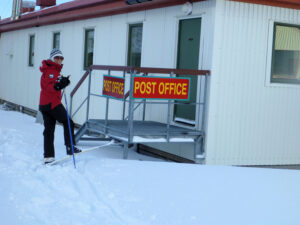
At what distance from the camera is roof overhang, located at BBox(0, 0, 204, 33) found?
10641mm

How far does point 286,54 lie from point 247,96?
3.99 ft

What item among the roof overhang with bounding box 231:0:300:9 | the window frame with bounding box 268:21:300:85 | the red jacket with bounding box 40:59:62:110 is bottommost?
the red jacket with bounding box 40:59:62:110

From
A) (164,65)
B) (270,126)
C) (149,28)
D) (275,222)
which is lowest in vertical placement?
(275,222)

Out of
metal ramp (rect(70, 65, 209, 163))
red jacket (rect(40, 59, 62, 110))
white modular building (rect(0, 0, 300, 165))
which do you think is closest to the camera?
red jacket (rect(40, 59, 62, 110))

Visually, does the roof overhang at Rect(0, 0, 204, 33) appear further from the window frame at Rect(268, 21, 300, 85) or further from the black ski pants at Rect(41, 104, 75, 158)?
the black ski pants at Rect(41, 104, 75, 158)

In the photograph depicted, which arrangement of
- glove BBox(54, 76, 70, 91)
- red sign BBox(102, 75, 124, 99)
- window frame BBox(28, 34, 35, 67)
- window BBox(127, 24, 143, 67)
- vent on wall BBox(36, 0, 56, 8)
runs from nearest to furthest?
glove BBox(54, 76, 70, 91)
red sign BBox(102, 75, 124, 99)
window BBox(127, 24, 143, 67)
window frame BBox(28, 34, 35, 67)
vent on wall BBox(36, 0, 56, 8)

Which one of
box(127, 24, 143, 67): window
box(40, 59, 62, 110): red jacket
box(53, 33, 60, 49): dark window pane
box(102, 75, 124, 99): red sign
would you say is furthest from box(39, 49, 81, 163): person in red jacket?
box(53, 33, 60, 49): dark window pane

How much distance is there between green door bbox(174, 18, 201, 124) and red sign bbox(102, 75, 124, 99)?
1.42 meters

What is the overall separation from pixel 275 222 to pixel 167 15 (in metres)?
5.42

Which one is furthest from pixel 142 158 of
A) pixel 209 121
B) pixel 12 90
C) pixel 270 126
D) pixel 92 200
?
pixel 12 90

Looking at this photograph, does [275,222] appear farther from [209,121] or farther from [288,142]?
[288,142]

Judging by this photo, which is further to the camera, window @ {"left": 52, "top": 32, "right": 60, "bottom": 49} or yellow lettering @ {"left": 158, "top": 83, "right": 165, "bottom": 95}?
window @ {"left": 52, "top": 32, "right": 60, "bottom": 49}

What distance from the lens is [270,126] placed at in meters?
9.50

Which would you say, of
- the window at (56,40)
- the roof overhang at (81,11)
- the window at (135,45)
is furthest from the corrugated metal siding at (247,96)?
the window at (56,40)
